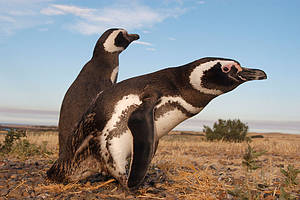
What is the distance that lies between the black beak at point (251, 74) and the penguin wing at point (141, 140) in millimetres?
1246

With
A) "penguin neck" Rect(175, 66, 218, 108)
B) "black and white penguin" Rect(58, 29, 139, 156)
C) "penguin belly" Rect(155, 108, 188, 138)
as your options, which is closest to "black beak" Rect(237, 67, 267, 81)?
"penguin neck" Rect(175, 66, 218, 108)

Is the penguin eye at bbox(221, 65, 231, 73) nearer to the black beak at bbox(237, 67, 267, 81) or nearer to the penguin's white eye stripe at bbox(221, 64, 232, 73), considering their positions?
the penguin's white eye stripe at bbox(221, 64, 232, 73)

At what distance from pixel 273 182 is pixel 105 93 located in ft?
9.21

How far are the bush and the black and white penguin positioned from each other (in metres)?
12.3

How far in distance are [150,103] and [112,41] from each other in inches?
101

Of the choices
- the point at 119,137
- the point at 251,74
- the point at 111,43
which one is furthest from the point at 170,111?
the point at 111,43

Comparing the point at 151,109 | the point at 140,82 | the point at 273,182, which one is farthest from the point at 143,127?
the point at 273,182

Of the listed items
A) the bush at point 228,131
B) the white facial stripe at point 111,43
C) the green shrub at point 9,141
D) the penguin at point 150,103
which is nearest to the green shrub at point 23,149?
the green shrub at point 9,141

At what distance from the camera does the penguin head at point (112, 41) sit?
18.3ft

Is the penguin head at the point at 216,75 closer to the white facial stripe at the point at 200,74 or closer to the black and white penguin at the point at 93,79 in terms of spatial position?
the white facial stripe at the point at 200,74

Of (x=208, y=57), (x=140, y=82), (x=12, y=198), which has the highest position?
(x=208, y=57)

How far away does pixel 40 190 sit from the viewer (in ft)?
13.0

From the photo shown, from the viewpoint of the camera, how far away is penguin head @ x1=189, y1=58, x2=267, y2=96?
12.1 feet

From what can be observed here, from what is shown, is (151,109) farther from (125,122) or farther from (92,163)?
(92,163)
